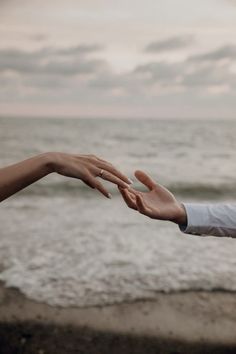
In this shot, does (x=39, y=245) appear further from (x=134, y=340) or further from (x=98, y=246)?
(x=134, y=340)

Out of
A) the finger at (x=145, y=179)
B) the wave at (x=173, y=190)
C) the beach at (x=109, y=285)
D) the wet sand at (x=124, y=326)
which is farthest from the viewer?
the wave at (x=173, y=190)

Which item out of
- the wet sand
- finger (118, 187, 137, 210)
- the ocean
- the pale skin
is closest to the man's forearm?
the pale skin

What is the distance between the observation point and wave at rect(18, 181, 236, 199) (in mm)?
14297

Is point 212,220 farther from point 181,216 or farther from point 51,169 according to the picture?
point 51,169

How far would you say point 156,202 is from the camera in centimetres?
252

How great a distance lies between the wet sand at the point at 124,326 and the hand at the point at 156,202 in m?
2.22

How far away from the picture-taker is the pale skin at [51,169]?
208 centimetres

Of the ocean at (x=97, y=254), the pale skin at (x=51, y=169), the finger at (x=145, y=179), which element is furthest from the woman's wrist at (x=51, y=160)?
the ocean at (x=97, y=254)

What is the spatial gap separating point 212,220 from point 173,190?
13353mm

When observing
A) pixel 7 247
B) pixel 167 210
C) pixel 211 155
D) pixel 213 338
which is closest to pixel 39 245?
pixel 7 247

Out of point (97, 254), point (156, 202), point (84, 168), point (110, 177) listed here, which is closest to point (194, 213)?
point (156, 202)

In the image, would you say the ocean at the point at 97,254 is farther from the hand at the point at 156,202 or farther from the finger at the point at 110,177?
the finger at the point at 110,177

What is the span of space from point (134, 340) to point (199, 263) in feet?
8.92

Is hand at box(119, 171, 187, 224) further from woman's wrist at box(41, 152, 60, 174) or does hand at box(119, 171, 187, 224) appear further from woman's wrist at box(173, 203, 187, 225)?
woman's wrist at box(41, 152, 60, 174)
